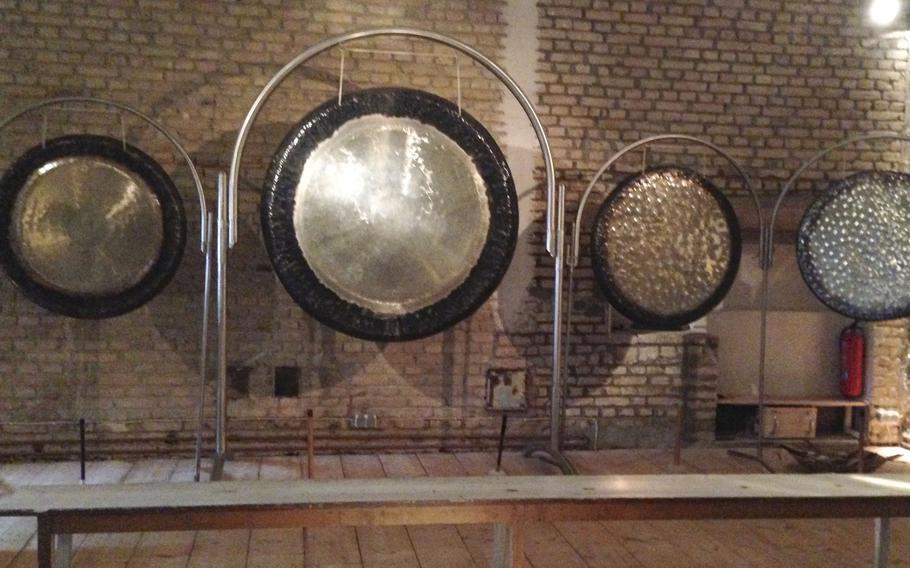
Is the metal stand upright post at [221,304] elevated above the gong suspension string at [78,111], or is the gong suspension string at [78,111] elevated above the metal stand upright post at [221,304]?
the gong suspension string at [78,111]

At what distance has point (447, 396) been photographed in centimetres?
548

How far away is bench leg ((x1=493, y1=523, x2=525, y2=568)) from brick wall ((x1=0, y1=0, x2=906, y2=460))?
2.14 meters

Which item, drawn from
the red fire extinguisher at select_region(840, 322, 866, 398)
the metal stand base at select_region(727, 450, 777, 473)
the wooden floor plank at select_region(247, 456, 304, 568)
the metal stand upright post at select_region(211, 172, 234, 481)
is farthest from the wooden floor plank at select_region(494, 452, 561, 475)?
the red fire extinguisher at select_region(840, 322, 866, 398)

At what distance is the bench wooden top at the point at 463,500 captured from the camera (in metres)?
2.78

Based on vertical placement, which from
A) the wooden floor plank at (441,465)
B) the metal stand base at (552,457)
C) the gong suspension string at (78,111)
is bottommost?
the wooden floor plank at (441,465)

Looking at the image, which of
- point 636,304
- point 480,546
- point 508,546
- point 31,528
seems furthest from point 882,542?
point 31,528

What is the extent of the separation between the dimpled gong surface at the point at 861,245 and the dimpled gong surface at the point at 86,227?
3.72 meters

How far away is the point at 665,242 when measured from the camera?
5.09m

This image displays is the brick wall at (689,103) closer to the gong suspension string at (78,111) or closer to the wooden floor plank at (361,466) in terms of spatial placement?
the wooden floor plank at (361,466)

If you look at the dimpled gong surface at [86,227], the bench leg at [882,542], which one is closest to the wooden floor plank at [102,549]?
the dimpled gong surface at [86,227]

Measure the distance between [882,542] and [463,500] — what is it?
1793 mm

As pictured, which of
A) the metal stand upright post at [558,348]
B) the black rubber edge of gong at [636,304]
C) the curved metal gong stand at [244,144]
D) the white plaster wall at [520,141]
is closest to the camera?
the curved metal gong stand at [244,144]

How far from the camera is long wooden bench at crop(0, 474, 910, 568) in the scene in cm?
275

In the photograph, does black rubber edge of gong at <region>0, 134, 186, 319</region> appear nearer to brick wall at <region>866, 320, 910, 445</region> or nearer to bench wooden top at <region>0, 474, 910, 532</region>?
bench wooden top at <region>0, 474, 910, 532</region>
